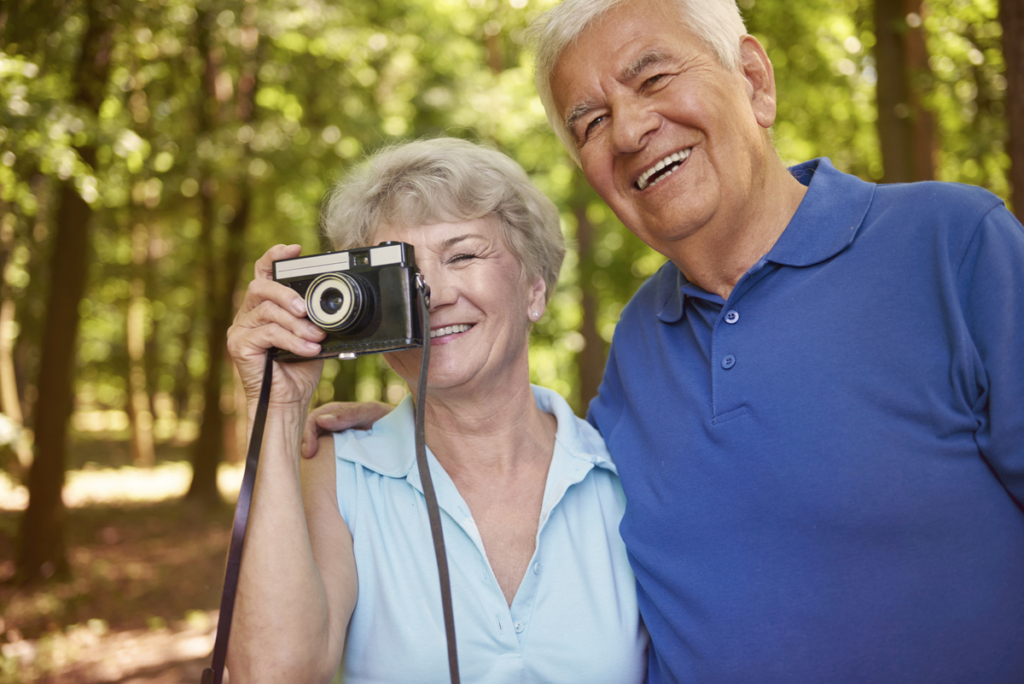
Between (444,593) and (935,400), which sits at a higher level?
(935,400)

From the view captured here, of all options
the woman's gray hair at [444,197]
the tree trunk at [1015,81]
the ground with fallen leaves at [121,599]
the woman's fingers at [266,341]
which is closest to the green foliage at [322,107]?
the tree trunk at [1015,81]

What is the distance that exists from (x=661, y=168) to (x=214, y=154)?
308 inches

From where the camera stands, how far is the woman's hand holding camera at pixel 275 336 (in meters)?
1.83

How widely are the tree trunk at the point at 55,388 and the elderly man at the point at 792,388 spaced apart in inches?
257

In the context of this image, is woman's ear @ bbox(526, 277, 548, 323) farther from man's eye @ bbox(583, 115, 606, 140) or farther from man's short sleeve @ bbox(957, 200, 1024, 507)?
man's short sleeve @ bbox(957, 200, 1024, 507)

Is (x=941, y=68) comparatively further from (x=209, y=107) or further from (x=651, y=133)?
(x=209, y=107)

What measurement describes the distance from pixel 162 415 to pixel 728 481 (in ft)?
109

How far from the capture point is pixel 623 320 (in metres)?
2.28

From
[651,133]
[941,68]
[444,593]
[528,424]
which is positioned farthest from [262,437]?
[941,68]

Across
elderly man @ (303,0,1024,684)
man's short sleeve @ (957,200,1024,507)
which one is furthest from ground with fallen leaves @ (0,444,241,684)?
man's short sleeve @ (957,200,1024,507)

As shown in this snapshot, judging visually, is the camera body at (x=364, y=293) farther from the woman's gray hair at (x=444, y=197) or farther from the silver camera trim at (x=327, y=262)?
the woman's gray hair at (x=444, y=197)

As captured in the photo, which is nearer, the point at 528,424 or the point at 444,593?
the point at 444,593

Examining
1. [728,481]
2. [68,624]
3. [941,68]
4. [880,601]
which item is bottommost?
[68,624]

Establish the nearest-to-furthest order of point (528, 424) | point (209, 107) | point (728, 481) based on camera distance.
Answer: point (728, 481) < point (528, 424) < point (209, 107)
